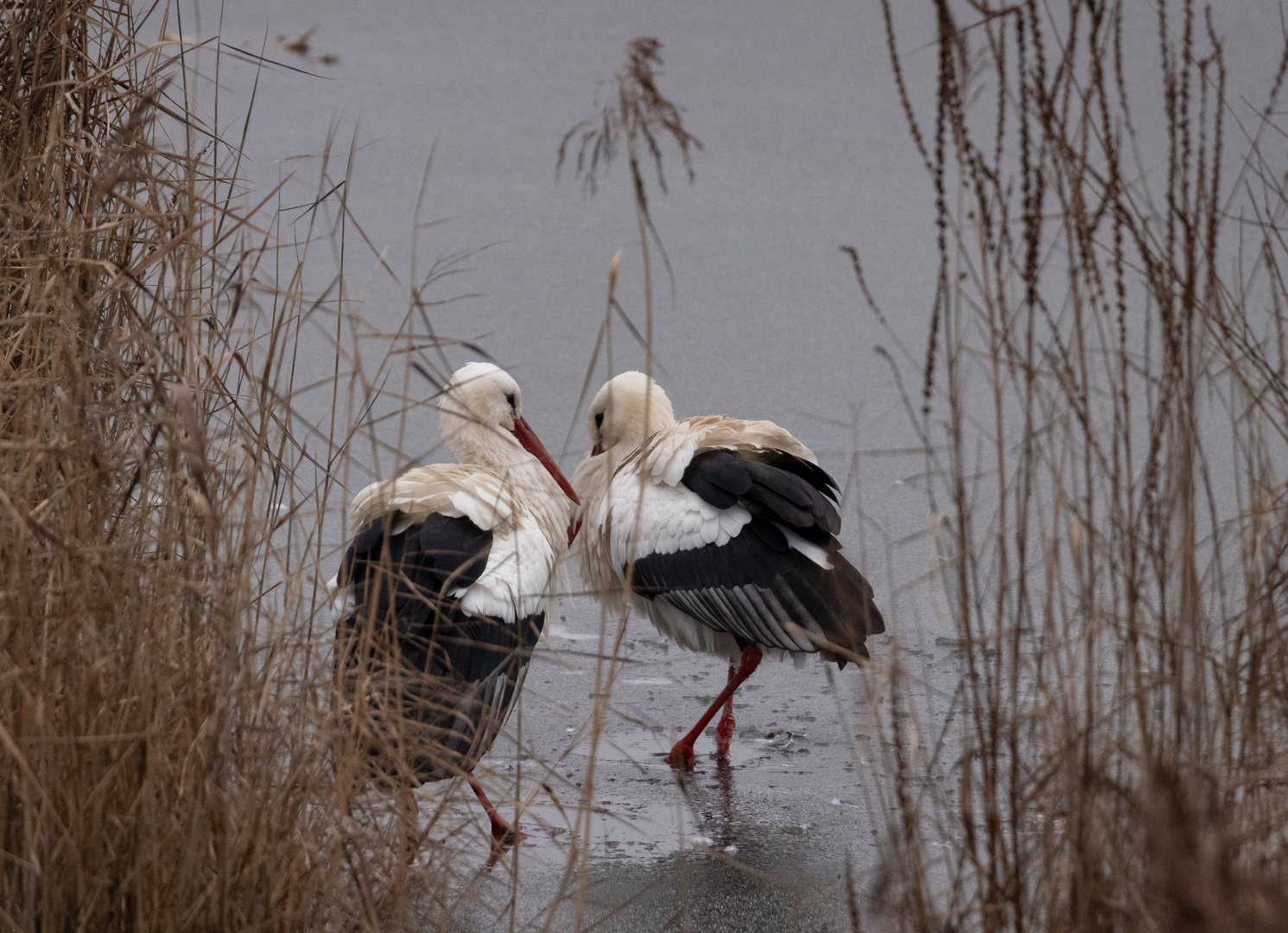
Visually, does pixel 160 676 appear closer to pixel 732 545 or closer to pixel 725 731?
pixel 725 731

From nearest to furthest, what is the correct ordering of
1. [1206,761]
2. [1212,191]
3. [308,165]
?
[1206,761]
[1212,191]
[308,165]

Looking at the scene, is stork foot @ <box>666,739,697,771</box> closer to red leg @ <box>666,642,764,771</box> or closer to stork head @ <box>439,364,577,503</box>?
red leg @ <box>666,642,764,771</box>

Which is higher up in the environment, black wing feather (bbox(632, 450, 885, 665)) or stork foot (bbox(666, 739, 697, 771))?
black wing feather (bbox(632, 450, 885, 665))

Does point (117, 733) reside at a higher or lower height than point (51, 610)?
lower

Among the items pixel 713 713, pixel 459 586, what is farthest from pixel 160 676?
pixel 713 713

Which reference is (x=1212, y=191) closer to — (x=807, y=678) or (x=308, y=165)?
(x=807, y=678)

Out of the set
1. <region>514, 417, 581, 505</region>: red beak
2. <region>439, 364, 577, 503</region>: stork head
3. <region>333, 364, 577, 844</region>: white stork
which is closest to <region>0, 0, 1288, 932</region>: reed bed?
<region>333, 364, 577, 844</region>: white stork

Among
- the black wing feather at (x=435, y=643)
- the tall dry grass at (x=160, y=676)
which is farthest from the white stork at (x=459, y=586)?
the tall dry grass at (x=160, y=676)

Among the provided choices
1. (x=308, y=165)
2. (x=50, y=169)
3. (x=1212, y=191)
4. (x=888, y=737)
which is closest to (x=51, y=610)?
(x=50, y=169)

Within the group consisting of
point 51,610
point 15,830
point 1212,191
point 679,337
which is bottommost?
point 15,830

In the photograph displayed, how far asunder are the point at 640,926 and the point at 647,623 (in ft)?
6.28

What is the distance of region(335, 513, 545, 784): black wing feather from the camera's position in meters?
2.19

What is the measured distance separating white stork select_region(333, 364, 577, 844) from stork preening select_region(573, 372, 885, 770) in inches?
9.8

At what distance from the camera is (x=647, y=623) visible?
437 cm
